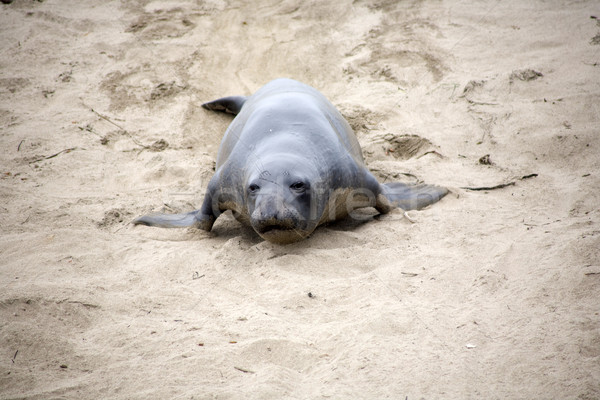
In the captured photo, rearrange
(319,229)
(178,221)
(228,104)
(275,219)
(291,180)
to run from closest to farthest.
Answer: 1. (275,219)
2. (291,180)
3. (319,229)
4. (178,221)
5. (228,104)

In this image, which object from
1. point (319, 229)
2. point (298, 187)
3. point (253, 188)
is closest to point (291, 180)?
point (298, 187)

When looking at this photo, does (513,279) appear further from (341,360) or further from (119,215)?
(119,215)

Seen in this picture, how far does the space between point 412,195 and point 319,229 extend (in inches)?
35.5

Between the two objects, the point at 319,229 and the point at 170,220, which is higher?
the point at 319,229

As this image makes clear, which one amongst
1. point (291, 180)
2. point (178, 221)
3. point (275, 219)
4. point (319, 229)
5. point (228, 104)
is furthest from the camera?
point (228, 104)

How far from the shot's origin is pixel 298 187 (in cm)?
358

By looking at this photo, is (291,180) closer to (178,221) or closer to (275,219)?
(275,219)

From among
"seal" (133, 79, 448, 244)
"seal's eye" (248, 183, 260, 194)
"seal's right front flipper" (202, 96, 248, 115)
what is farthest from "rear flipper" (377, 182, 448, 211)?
"seal's right front flipper" (202, 96, 248, 115)

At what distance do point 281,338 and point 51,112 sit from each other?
4623 mm

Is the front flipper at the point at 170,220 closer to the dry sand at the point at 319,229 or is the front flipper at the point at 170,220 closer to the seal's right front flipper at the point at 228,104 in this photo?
the dry sand at the point at 319,229

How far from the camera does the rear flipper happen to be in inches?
168

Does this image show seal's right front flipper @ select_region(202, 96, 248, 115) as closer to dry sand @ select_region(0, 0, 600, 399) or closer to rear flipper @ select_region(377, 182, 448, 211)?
dry sand @ select_region(0, 0, 600, 399)

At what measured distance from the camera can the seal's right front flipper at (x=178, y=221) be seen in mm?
4250

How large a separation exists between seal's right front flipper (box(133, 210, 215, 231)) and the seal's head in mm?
609
